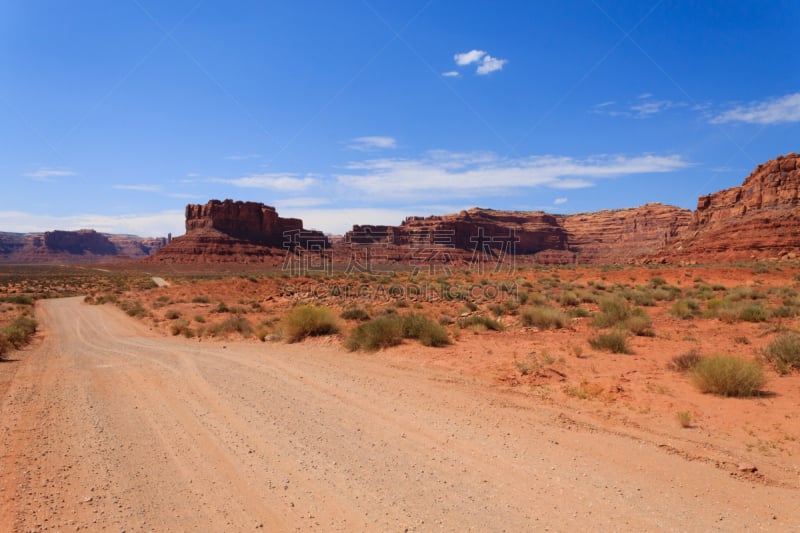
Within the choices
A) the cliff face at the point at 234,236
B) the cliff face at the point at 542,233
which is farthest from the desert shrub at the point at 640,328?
the cliff face at the point at 542,233

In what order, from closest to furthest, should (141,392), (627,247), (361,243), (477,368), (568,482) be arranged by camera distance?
(568,482)
(141,392)
(477,368)
(627,247)
(361,243)

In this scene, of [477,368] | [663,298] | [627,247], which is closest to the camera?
[477,368]

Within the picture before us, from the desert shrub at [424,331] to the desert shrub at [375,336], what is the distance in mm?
364

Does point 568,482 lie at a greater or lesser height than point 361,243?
lesser

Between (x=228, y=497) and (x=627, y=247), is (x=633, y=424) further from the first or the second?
(x=627, y=247)

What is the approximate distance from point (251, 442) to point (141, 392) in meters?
3.67

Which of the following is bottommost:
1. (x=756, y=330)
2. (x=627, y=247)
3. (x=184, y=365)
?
(x=184, y=365)

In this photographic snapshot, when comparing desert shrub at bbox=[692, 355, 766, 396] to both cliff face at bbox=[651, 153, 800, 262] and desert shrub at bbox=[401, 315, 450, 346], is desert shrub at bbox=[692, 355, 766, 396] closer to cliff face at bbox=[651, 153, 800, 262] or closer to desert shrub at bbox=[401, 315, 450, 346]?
desert shrub at bbox=[401, 315, 450, 346]

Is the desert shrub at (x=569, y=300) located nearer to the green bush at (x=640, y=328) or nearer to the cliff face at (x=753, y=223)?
the green bush at (x=640, y=328)

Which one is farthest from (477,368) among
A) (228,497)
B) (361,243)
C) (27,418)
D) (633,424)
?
(361,243)

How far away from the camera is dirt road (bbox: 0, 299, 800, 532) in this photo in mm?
3986

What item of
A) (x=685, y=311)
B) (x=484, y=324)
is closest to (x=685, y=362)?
(x=484, y=324)

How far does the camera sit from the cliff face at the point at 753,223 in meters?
59.2

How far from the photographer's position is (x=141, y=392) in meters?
8.13
